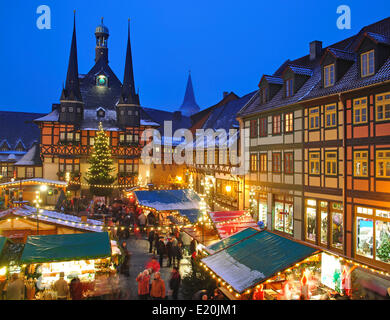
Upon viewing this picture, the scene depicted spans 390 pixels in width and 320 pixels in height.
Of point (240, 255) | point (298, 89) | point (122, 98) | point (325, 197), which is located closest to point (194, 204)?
point (325, 197)

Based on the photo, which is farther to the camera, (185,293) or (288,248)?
(185,293)

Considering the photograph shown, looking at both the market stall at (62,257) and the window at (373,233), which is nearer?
the market stall at (62,257)

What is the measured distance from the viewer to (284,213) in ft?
63.1

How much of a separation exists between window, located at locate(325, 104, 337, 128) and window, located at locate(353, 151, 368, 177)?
6.69 ft

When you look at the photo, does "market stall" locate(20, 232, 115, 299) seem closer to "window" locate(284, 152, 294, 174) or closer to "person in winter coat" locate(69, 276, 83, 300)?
"person in winter coat" locate(69, 276, 83, 300)

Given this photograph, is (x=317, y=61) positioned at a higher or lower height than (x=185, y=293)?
higher

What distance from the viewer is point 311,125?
1764 centimetres

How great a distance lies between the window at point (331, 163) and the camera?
16.0 meters

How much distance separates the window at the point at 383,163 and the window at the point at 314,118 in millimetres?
3968

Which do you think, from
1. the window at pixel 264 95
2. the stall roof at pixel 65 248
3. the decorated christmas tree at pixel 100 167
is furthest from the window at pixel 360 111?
the decorated christmas tree at pixel 100 167

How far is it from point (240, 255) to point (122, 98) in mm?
33744

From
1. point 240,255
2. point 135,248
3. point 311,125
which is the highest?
point 311,125

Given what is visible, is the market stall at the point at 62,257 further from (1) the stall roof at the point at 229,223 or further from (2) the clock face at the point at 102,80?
(2) the clock face at the point at 102,80

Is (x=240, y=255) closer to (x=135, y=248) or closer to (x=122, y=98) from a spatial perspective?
(x=135, y=248)
